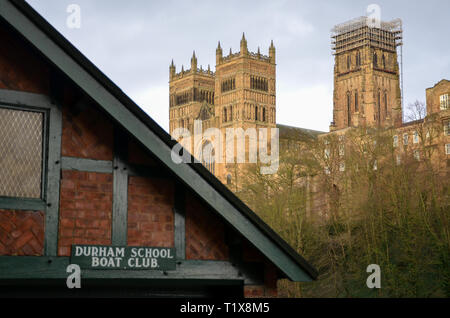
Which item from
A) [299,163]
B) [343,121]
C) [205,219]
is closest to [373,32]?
[343,121]

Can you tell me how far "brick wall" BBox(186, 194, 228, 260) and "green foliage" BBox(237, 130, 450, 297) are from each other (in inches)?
1213

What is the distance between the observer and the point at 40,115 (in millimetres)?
9289

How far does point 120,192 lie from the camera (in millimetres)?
9430

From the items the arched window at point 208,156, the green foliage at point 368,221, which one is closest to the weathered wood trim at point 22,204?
the green foliage at point 368,221

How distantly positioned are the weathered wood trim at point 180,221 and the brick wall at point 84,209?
0.93 metres

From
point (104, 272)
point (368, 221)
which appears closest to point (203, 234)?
point (104, 272)

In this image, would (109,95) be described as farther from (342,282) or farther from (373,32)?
(373,32)

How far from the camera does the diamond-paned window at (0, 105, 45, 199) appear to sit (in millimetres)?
9016

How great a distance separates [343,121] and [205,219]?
158 m

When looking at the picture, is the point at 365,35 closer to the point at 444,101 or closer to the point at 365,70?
the point at 365,70

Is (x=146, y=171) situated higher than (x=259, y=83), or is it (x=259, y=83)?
(x=259, y=83)

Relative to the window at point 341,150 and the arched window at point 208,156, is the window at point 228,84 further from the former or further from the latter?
the window at point 341,150

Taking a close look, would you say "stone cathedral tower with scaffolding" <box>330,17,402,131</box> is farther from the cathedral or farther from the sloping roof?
the sloping roof

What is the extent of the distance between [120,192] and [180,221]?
3.04 ft
